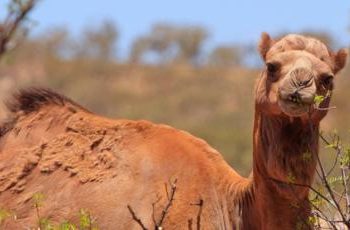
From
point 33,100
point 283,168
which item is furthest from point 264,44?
point 33,100

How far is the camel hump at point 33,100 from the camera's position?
26.2 ft

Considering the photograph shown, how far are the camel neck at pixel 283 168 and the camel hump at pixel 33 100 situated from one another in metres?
1.73

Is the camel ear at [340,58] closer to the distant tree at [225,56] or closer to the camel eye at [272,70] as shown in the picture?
the camel eye at [272,70]

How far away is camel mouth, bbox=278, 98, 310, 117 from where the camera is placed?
6.02 metres

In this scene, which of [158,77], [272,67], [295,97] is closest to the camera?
[295,97]

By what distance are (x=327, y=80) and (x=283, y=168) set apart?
1.87 ft

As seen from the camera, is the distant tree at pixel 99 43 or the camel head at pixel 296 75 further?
the distant tree at pixel 99 43

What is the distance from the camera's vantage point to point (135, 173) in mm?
7359

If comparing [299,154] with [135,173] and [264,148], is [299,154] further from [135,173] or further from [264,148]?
[135,173]

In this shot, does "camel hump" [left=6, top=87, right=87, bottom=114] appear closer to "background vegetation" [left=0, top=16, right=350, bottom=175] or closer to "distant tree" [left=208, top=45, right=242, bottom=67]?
"background vegetation" [left=0, top=16, right=350, bottom=175]

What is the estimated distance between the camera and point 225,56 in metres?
55.3

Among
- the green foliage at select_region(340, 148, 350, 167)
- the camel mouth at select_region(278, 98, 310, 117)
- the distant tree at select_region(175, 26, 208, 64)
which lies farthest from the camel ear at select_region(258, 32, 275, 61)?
the distant tree at select_region(175, 26, 208, 64)

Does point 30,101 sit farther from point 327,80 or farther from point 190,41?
point 190,41

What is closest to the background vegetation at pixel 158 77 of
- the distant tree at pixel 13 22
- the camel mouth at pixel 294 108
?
the distant tree at pixel 13 22
